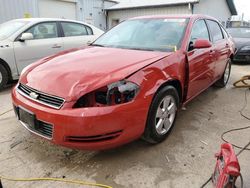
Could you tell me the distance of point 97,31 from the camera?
22.0 feet

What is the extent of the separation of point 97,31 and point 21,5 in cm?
495

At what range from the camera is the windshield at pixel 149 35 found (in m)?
3.14

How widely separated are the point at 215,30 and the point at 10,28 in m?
4.36

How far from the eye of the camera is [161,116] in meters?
2.76

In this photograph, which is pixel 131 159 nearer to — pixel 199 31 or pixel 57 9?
pixel 199 31

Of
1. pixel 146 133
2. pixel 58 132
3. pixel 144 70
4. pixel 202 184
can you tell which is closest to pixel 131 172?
pixel 146 133

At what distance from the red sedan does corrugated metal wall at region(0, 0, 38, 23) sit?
752 centimetres

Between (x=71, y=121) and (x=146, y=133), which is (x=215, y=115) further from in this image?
(x=71, y=121)

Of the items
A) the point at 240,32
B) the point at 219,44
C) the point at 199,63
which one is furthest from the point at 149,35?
the point at 240,32

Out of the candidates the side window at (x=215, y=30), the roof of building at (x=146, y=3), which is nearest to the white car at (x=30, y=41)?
the side window at (x=215, y=30)

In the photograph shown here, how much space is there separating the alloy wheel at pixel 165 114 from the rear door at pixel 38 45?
364 centimetres

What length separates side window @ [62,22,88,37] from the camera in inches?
232

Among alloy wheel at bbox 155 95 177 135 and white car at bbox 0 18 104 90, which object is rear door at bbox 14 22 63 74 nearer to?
white car at bbox 0 18 104 90

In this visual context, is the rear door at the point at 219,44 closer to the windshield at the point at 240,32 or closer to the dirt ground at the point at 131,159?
the dirt ground at the point at 131,159
